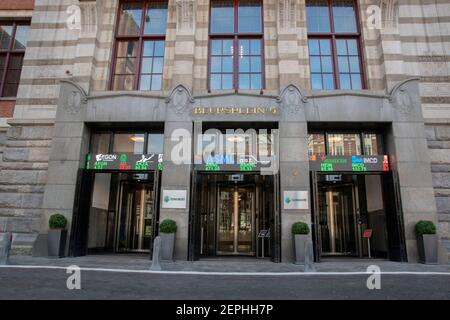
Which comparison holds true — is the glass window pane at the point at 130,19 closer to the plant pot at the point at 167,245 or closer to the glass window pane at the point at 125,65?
the glass window pane at the point at 125,65

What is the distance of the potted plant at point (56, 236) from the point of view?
1211 cm

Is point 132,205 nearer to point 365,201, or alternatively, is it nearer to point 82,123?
point 82,123

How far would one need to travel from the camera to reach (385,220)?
1330 cm

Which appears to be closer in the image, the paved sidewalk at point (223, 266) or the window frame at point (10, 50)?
the paved sidewalk at point (223, 266)

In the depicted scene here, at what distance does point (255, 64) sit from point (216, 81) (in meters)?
1.93

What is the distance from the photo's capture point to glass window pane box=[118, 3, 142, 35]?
15320mm

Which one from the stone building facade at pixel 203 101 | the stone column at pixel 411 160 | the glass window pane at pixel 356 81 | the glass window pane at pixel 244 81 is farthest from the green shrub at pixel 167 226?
the glass window pane at pixel 356 81

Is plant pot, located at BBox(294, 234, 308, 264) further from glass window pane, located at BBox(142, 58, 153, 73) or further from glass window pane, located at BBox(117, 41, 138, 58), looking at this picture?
glass window pane, located at BBox(117, 41, 138, 58)

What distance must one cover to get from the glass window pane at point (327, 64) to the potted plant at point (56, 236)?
12601 mm

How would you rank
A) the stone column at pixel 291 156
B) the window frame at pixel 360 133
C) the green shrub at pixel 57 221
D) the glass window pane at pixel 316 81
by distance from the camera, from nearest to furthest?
the green shrub at pixel 57 221
the stone column at pixel 291 156
the window frame at pixel 360 133
the glass window pane at pixel 316 81

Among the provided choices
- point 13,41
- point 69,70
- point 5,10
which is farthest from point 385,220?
point 5,10

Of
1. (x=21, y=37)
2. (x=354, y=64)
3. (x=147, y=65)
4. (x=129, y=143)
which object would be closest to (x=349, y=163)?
(x=354, y=64)

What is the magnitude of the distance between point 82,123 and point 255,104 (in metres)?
7.31

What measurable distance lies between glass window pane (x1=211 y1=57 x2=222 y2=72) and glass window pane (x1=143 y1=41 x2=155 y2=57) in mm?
2904
